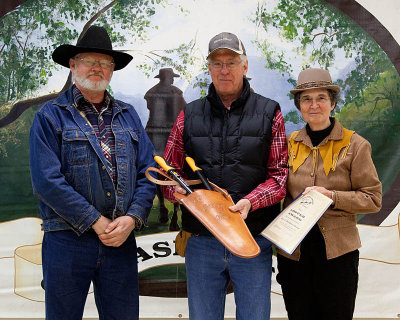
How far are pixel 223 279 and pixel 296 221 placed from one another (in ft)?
1.43

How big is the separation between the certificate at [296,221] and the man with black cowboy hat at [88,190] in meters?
0.60

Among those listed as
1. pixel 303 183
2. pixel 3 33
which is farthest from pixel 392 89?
pixel 3 33

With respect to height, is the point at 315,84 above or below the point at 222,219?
above

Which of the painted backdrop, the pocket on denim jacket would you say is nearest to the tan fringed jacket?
the pocket on denim jacket

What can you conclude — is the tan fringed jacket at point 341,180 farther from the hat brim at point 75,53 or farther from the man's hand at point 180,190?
the hat brim at point 75,53

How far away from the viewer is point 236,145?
5.46 feet

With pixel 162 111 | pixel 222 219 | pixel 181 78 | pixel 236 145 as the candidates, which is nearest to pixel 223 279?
pixel 222 219

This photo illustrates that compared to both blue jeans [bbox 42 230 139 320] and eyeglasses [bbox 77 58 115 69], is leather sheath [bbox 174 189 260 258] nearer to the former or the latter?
blue jeans [bbox 42 230 139 320]

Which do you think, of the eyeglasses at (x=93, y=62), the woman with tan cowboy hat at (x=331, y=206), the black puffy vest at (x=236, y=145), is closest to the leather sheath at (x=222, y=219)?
the black puffy vest at (x=236, y=145)

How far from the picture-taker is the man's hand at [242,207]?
1.52 metres

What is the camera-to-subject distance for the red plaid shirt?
1.61m

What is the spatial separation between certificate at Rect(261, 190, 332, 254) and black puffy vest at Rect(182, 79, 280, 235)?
0.36 feet

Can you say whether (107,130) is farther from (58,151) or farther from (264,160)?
(264,160)

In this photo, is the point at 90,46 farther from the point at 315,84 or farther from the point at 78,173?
the point at 315,84
